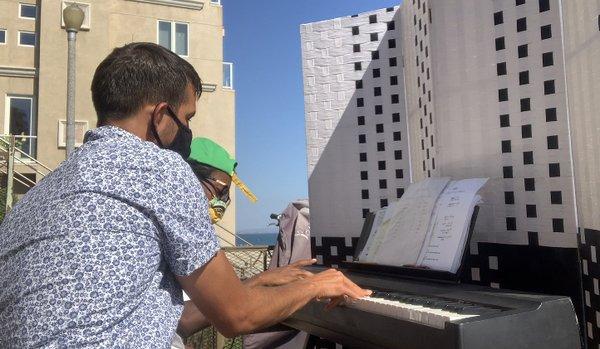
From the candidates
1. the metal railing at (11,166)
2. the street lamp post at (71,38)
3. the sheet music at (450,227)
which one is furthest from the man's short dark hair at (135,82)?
the metal railing at (11,166)

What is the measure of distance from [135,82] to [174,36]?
46.8 ft

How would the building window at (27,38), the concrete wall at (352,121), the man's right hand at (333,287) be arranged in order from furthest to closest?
the building window at (27,38)
the concrete wall at (352,121)
the man's right hand at (333,287)

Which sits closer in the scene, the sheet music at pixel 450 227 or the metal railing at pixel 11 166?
the sheet music at pixel 450 227

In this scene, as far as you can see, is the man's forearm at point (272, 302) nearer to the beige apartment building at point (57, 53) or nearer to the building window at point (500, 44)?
the building window at point (500, 44)

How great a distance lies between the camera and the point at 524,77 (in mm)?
2100

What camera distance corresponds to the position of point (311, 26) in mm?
3613

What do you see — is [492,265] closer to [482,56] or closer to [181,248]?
[482,56]

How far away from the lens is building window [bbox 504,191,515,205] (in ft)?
6.89

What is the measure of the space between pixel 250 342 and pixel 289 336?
30 centimetres

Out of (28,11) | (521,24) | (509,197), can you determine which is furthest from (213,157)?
(28,11)

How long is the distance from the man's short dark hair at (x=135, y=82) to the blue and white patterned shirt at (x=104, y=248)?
115mm

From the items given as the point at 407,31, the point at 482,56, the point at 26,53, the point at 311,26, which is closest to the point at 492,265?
the point at 482,56

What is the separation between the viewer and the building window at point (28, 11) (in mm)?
13750

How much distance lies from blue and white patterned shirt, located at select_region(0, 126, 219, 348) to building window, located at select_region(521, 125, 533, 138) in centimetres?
139
